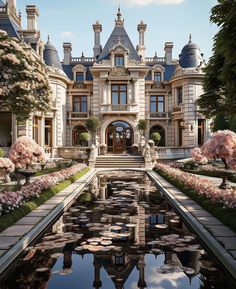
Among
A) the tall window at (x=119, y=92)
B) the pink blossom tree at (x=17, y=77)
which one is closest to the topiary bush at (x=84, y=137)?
the tall window at (x=119, y=92)

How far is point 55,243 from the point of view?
6512 mm

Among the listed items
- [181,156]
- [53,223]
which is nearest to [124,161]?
[181,156]

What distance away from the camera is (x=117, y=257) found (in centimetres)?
580

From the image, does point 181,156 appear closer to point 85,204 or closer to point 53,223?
point 85,204

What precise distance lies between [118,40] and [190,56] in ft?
26.7

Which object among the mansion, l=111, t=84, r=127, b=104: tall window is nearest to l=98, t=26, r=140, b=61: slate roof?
the mansion

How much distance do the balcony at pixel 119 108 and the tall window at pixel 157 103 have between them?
11.9 ft

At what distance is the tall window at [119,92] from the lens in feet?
104

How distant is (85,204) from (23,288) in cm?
609

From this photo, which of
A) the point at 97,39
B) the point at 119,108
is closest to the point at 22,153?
the point at 119,108

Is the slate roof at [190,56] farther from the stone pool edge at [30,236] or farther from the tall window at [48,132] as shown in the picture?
the stone pool edge at [30,236]

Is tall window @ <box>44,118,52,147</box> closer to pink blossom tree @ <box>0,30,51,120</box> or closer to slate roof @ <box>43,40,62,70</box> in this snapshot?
slate roof @ <box>43,40,62,70</box>

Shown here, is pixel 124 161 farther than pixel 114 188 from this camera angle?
Yes

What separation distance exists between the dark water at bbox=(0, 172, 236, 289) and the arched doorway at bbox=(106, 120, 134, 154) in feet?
75.9
